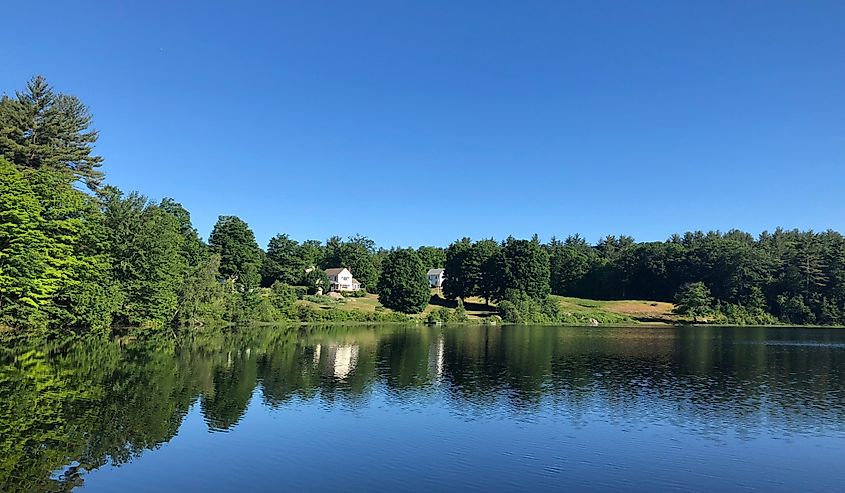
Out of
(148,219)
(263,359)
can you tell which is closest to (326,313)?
(148,219)

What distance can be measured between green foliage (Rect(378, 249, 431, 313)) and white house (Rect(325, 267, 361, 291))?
2652 cm

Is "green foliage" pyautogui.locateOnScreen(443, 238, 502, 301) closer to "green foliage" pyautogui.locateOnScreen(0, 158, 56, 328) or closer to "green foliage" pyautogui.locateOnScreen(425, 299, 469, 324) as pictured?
"green foliage" pyautogui.locateOnScreen(425, 299, 469, 324)

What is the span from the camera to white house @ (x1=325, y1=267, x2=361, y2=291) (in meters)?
129

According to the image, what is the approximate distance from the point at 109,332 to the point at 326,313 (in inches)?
1603

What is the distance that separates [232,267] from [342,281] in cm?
3312

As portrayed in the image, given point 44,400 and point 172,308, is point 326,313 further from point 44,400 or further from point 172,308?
point 44,400

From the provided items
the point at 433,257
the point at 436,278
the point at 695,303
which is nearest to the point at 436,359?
the point at 695,303

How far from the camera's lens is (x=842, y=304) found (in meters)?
114

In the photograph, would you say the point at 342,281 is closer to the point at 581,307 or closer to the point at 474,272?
the point at 474,272

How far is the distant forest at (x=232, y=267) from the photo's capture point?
154 ft

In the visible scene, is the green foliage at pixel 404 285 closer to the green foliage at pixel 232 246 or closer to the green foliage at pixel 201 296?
the green foliage at pixel 232 246

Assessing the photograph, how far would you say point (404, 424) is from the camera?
76.5 ft

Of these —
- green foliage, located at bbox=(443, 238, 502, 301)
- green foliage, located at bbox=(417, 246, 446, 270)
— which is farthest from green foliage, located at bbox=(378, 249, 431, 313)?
green foliage, located at bbox=(417, 246, 446, 270)

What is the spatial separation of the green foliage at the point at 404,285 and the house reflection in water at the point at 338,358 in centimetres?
4645
